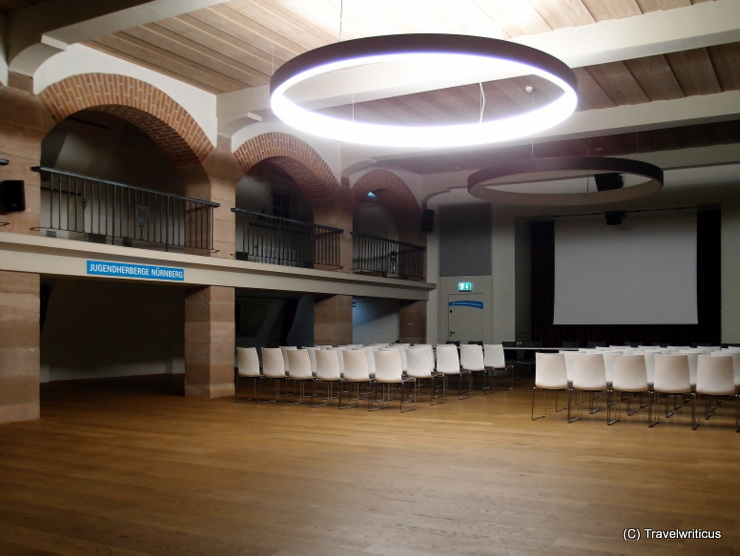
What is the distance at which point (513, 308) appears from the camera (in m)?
17.9

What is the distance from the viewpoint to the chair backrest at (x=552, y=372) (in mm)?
8617

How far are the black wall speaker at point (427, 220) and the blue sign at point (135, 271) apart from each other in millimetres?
9124

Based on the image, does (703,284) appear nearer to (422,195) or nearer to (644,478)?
(422,195)

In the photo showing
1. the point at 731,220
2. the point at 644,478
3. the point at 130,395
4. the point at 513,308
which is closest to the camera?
the point at 644,478

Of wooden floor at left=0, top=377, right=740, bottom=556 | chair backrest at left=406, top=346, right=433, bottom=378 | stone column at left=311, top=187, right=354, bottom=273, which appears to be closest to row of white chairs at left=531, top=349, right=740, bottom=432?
wooden floor at left=0, top=377, right=740, bottom=556

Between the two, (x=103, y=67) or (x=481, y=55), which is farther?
(x=103, y=67)

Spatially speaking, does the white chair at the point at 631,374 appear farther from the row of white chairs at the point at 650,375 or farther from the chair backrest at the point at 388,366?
the chair backrest at the point at 388,366

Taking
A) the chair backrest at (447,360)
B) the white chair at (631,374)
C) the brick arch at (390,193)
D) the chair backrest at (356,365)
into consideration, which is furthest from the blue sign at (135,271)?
the white chair at (631,374)

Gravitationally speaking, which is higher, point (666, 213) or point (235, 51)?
point (235, 51)

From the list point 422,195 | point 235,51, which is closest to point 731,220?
point 422,195

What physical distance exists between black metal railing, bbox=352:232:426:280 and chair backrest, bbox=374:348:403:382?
879 cm

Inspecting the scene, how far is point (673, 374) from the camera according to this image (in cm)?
798

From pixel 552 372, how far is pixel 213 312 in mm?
5630

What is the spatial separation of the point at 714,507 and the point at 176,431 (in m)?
5.53
